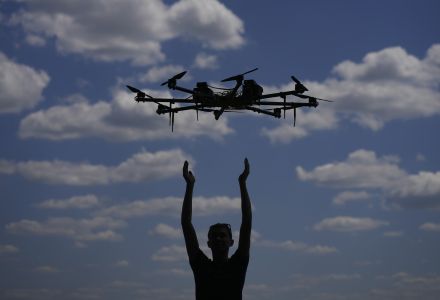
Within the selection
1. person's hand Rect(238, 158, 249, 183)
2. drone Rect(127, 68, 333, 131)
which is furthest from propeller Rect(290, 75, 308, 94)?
person's hand Rect(238, 158, 249, 183)

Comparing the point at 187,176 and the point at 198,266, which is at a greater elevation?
the point at 187,176

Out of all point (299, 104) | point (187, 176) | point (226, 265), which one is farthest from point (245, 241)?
point (299, 104)

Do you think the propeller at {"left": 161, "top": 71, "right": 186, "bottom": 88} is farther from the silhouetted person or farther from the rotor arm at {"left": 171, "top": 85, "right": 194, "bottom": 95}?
the silhouetted person

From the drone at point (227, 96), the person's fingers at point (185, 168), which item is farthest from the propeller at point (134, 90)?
the person's fingers at point (185, 168)

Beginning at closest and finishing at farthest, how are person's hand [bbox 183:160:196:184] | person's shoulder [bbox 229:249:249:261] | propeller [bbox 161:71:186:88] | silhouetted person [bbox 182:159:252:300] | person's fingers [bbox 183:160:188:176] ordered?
silhouetted person [bbox 182:159:252:300]
person's shoulder [bbox 229:249:249:261]
person's hand [bbox 183:160:196:184]
person's fingers [bbox 183:160:188:176]
propeller [bbox 161:71:186:88]

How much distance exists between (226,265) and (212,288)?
1.34ft

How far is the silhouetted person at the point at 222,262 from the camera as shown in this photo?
923 cm

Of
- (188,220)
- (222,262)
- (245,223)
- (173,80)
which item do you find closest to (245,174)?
(245,223)

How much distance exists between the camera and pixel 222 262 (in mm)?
9461

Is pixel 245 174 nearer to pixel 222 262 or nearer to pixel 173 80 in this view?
pixel 222 262

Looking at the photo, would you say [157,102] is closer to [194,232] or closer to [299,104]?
[299,104]

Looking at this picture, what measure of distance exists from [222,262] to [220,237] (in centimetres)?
45

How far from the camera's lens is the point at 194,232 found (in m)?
9.92

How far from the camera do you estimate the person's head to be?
9.28 metres
